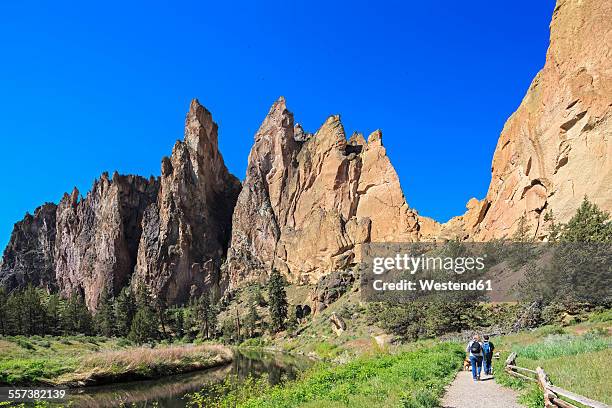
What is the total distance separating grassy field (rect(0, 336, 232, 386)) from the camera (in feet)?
89.7

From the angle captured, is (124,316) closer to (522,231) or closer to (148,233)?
(148,233)

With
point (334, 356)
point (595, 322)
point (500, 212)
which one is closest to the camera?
point (595, 322)

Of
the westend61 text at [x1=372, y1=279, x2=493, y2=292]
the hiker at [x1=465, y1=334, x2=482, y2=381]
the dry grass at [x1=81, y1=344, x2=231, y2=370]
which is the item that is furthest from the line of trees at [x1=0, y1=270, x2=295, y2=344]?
the hiker at [x1=465, y1=334, x2=482, y2=381]

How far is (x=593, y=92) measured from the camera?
159 ft

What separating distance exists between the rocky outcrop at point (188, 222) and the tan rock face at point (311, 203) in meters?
11.6

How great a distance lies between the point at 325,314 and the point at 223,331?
29529 millimetres

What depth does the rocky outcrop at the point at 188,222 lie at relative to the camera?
437 feet

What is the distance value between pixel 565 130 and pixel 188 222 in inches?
4565

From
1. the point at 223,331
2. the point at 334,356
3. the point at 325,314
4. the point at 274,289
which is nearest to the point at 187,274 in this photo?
the point at 223,331

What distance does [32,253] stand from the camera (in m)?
172

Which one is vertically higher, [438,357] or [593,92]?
[593,92]

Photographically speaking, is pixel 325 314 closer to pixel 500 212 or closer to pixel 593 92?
pixel 500 212

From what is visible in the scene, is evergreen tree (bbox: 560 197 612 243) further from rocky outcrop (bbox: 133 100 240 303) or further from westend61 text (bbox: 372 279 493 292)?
rocky outcrop (bbox: 133 100 240 303)

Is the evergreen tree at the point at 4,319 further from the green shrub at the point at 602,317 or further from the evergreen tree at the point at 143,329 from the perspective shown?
the green shrub at the point at 602,317
